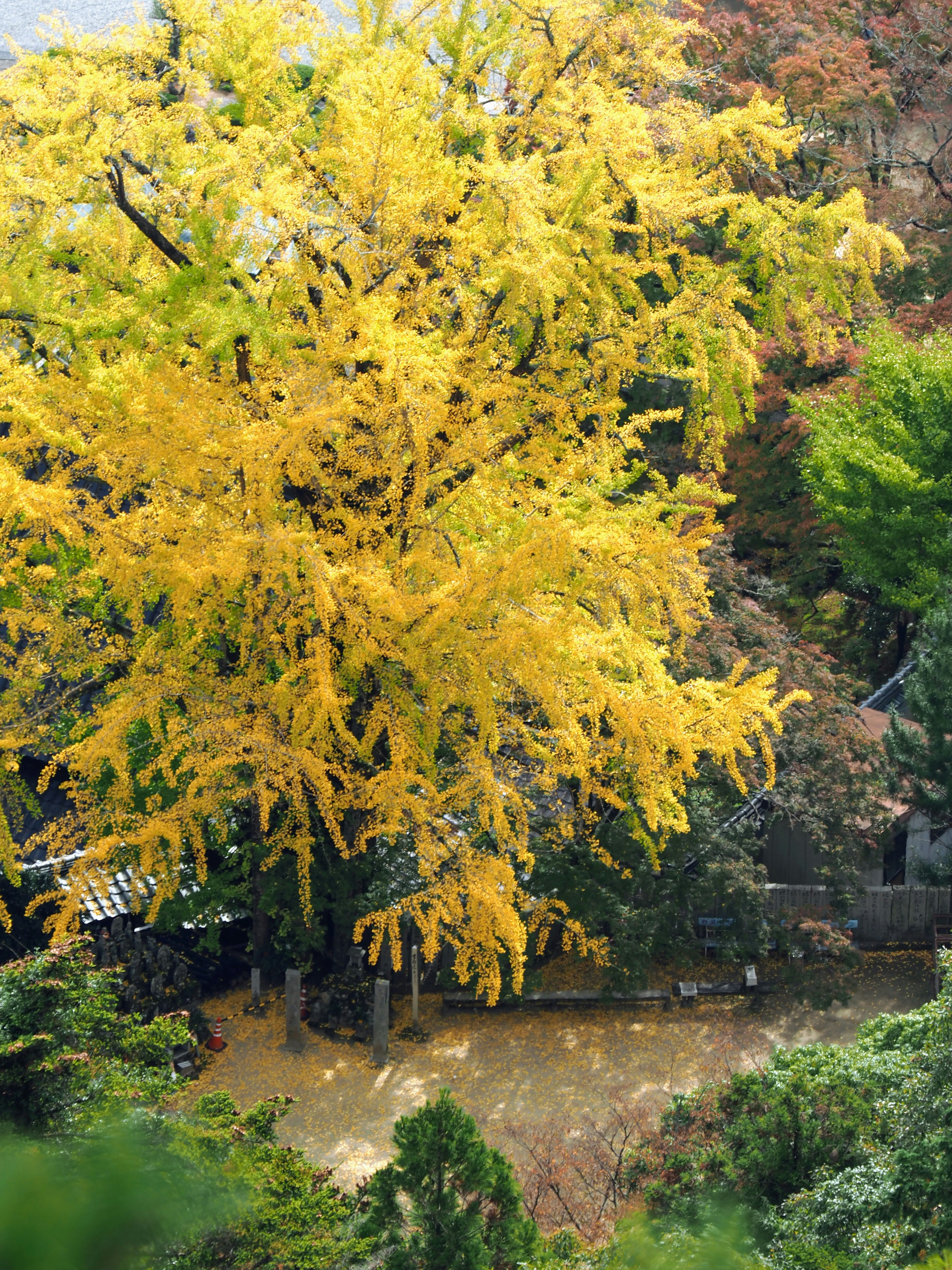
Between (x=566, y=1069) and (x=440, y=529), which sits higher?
(x=440, y=529)

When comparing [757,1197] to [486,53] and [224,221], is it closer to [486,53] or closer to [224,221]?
[224,221]

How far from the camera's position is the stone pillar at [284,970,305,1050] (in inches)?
472

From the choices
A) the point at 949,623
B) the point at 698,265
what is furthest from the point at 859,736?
the point at 698,265

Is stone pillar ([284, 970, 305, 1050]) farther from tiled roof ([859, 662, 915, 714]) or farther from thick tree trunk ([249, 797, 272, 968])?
Result: tiled roof ([859, 662, 915, 714])

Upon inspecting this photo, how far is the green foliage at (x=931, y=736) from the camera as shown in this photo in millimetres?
12695

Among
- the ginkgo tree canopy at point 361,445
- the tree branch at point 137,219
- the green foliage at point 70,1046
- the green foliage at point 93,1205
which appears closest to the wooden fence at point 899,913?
the ginkgo tree canopy at point 361,445

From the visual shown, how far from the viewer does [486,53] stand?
12.5 meters

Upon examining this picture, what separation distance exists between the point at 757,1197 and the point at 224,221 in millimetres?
8595

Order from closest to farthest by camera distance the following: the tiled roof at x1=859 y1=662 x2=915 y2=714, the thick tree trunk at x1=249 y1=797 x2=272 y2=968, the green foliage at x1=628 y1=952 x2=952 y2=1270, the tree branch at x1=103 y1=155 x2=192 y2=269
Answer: the green foliage at x1=628 y1=952 x2=952 y2=1270 → the tree branch at x1=103 y1=155 x2=192 y2=269 → the thick tree trunk at x1=249 y1=797 x2=272 y2=968 → the tiled roof at x1=859 y1=662 x2=915 y2=714

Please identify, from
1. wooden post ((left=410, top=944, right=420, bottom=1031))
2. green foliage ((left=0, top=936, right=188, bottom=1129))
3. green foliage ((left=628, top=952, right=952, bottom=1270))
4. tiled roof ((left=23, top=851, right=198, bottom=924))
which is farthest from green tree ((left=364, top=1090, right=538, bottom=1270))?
wooden post ((left=410, top=944, right=420, bottom=1031))

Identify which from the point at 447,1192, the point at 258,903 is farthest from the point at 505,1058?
the point at 447,1192

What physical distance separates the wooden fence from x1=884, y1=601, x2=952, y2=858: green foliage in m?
0.93

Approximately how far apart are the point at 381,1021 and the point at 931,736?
6484 millimetres

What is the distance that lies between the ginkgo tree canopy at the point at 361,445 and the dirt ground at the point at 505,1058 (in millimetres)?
1264
